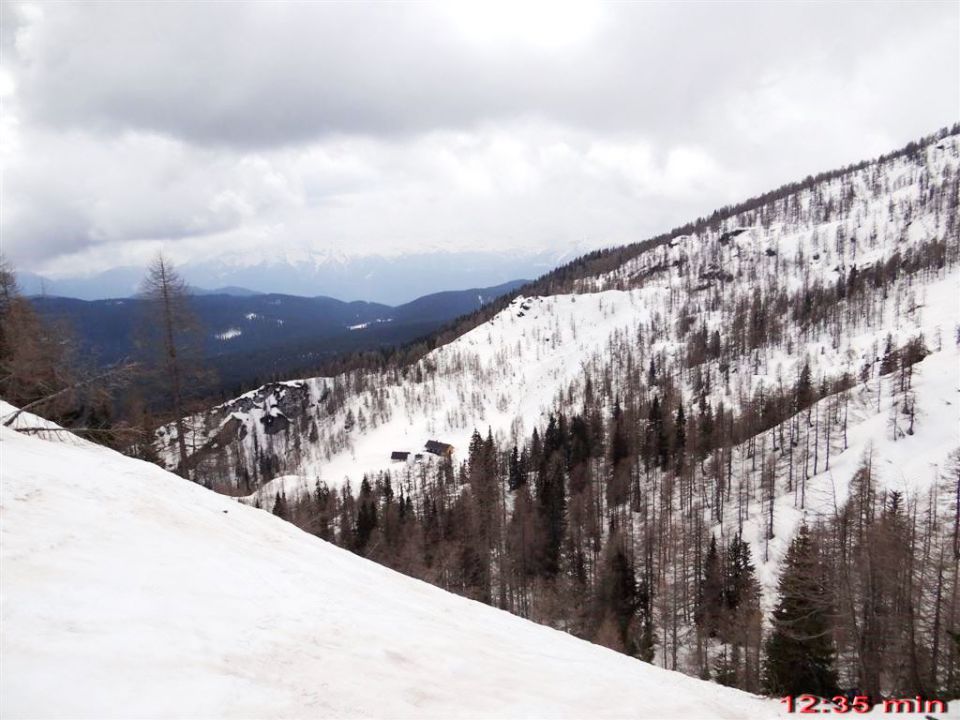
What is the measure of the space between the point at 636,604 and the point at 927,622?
2544 centimetres

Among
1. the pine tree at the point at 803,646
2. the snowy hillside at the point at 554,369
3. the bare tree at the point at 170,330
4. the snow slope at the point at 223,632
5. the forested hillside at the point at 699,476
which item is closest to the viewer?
the snow slope at the point at 223,632

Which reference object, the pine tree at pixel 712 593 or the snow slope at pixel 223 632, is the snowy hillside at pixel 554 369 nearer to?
the pine tree at pixel 712 593

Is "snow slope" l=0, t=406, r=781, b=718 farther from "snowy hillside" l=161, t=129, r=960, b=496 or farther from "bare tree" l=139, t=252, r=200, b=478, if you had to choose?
"snowy hillside" l=161, t=129, r=960, b=496

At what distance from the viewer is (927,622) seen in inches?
1012

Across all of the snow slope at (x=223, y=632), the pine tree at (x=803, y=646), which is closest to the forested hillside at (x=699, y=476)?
the pine tree at (x=803, y=646)

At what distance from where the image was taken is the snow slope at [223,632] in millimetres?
5309

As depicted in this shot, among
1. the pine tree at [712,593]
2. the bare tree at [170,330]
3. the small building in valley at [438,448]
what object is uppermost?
the bare tree at [170,330]

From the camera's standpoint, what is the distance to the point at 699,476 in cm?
7769

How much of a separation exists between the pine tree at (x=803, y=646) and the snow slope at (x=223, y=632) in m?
17.2

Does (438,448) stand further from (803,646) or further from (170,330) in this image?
(170,330)

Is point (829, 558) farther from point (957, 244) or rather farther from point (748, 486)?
point (957, 244)

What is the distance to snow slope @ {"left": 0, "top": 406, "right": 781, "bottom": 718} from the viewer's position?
531 cm

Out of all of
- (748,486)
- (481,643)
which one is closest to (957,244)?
(748,486)

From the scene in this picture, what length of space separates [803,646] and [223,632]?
2936 centimetres
